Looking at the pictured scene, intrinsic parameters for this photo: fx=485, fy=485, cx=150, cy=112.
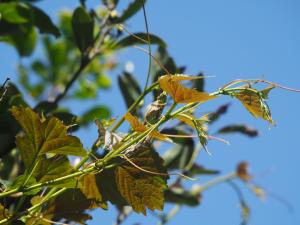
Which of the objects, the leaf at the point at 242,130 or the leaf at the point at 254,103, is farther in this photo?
the leaf at the point at 242,130

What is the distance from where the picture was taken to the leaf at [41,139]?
771 mm

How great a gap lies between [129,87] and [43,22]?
0.38 m

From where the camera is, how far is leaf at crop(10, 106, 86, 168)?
771 millimetres

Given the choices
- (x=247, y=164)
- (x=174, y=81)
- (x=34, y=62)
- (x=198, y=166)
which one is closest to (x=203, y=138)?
(x=174, y=81)

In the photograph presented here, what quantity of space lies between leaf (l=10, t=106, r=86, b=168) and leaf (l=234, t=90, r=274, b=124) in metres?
0.27

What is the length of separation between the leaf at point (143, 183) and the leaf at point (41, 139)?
0.09 metres

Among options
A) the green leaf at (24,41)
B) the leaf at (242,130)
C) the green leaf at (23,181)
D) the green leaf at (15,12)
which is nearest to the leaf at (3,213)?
the green leaf at (23,181)

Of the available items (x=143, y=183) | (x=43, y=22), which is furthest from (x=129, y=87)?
(x=143, y=183)

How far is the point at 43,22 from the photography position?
1497 millimetres

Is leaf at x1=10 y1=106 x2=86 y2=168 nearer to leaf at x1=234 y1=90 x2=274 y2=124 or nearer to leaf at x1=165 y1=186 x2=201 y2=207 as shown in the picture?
leaf at x1=234 y1=90 x2=274 y2=124

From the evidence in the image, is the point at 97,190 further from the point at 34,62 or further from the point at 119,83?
the point at 34,62

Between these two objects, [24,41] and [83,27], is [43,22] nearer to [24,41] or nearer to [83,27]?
[83,27]

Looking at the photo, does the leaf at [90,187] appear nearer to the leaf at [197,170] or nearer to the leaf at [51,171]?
the leaf at [51,171]

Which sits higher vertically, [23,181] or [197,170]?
[23,181]
